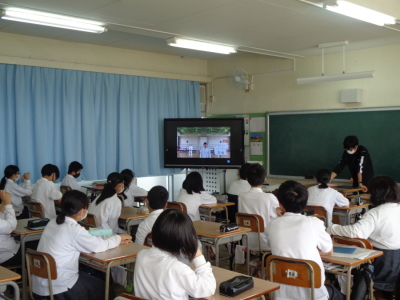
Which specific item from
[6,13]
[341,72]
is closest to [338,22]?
[341,72]

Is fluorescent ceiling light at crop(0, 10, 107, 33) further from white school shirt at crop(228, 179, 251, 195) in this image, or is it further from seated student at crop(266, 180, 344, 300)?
seated student at crop(266, 180, 344, 300)

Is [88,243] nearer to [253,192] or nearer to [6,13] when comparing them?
[253,192]

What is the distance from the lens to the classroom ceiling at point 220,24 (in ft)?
15.4

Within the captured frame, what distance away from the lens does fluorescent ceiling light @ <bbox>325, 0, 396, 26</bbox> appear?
4535mm

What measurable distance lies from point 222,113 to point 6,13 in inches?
201

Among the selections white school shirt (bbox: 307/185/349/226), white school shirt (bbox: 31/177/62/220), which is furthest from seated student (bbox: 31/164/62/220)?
white school shirt (bbox: 307/185/349/226)

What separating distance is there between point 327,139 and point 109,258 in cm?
538

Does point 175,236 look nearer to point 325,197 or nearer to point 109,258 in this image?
point 109,258

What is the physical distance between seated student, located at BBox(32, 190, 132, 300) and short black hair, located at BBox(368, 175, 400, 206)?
2.16m

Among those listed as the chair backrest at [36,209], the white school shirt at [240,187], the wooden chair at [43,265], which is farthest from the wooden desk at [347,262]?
the chair backrest at [36,209]

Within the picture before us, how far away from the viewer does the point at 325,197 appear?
5.22 meters

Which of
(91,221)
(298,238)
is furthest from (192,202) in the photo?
(298,238)

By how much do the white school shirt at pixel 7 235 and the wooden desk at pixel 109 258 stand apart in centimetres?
89

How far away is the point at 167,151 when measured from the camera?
8.57 metres
